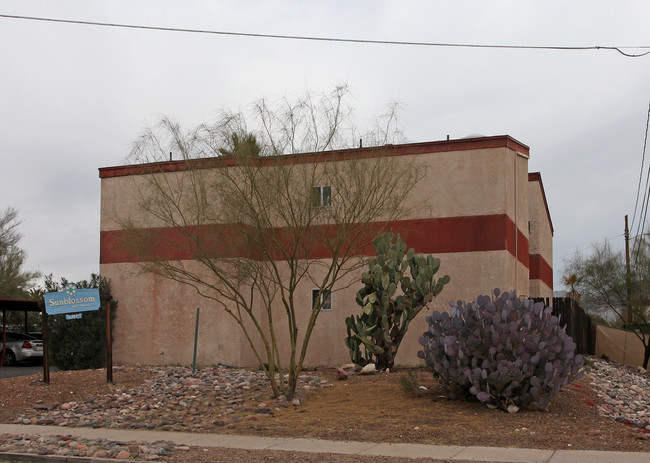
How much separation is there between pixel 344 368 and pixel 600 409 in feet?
22.9

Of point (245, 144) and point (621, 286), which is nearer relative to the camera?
point (245, 144)

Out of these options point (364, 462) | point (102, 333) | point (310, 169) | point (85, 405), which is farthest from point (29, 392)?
point (364, 462)

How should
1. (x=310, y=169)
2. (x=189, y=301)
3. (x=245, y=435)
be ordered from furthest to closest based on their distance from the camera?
(x=189, y=301)
(x=310, y=169)
(x=245, y=435)

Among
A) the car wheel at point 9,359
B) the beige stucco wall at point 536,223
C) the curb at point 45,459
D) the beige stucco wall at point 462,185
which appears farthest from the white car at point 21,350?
the beige stucco wall at point 536,223

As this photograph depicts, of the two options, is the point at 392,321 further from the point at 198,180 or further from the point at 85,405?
the point at 85,405

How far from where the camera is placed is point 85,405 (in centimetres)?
→ 1540

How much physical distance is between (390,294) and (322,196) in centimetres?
346

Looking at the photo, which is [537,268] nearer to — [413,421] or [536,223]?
[536,223]

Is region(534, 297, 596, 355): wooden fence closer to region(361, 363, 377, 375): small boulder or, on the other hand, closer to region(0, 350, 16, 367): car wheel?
region(361, 363, 377, 375): small boulder

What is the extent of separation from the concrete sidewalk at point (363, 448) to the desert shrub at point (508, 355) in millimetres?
2442

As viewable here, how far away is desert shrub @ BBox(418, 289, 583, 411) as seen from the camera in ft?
40.7

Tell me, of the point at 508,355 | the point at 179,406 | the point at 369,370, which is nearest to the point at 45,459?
the point at 179,406

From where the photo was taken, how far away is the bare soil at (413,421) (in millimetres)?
10523

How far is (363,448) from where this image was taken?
1052 cm
